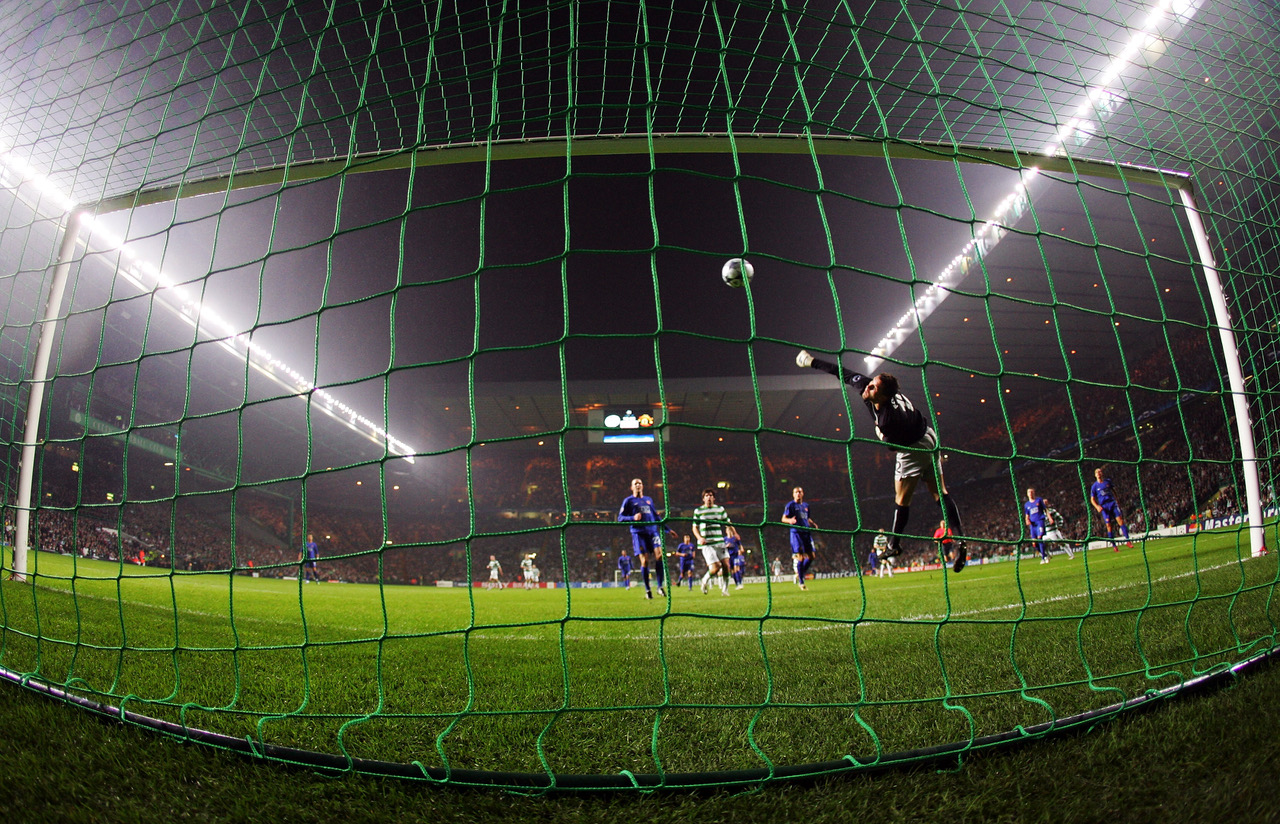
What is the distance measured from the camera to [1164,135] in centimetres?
525

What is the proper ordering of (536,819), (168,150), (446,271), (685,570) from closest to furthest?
(536,819) → (168,150) → (685,570) → (446,271)

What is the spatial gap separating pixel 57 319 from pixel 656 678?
156 inches

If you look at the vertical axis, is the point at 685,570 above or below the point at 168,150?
below

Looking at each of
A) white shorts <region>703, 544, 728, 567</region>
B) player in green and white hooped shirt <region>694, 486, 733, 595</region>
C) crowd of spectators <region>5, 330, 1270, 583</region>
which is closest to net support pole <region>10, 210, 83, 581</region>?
player in green and white hooped shirt <region>694, 486, 733, 595</region>

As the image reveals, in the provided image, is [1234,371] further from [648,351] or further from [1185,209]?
[648,351]

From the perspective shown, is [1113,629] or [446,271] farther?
[446,271]

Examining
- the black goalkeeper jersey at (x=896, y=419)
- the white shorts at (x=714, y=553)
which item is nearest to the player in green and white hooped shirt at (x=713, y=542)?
the white shorts at (x=714, y=553)

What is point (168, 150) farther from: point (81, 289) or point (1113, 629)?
point (81, 289)

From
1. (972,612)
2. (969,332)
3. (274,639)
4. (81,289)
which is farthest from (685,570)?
(81,289)

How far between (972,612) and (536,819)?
455cm

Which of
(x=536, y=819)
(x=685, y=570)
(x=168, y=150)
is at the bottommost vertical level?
(x=536, y=819)

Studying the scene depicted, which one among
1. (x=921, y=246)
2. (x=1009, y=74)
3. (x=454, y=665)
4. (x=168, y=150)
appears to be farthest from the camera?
(x=921, y=246)

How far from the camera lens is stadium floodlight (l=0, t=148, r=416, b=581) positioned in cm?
447

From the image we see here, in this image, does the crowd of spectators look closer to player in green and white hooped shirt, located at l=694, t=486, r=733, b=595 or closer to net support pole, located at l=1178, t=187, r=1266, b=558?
player in green and white hooped shirt, located at l=694, t=486, r=733, b=595
